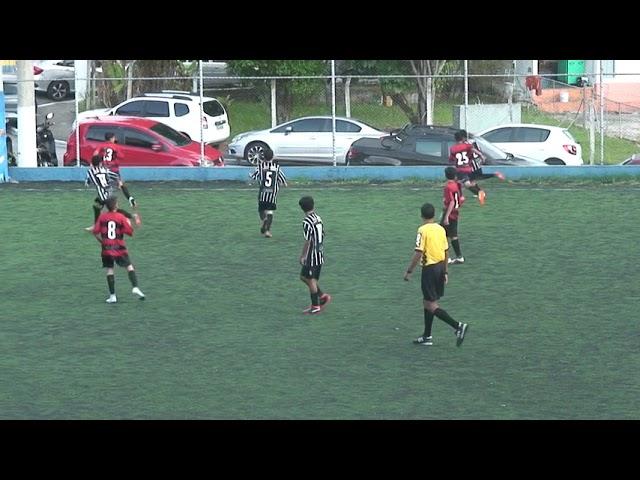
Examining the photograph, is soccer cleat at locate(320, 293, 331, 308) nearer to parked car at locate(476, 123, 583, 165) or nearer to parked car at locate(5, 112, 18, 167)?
parked car at locate(476, 123, 583, 165)

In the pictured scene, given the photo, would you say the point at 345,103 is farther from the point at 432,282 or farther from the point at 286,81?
the point at 432,282

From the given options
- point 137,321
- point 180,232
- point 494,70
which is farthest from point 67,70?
point 137,321

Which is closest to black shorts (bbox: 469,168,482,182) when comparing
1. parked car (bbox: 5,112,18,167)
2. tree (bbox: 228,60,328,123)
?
parked car (bbox: 5,112,18,167)

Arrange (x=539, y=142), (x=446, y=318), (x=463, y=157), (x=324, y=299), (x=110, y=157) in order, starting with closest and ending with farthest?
(x=446, y=318) < (x=324, y=299) < (x=463, y=157) < (x=110, y=157) < (x=539, y=142)

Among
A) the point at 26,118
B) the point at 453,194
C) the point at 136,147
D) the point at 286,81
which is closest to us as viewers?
the point at 453,194

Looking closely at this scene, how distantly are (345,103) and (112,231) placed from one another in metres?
20.9

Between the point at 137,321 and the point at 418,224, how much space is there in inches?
324

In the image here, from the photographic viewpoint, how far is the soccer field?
1239cm

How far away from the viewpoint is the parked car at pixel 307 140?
103 ft

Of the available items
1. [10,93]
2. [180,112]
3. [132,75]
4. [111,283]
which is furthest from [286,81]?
[111,283]

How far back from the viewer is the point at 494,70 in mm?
42969

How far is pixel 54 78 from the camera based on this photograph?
40812 mm

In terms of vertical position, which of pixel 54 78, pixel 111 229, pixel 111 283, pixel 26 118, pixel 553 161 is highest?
pixel 54 78

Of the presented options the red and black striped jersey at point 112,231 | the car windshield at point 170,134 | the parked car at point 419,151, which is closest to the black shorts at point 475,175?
the red and black striped jersey at point 112,231
